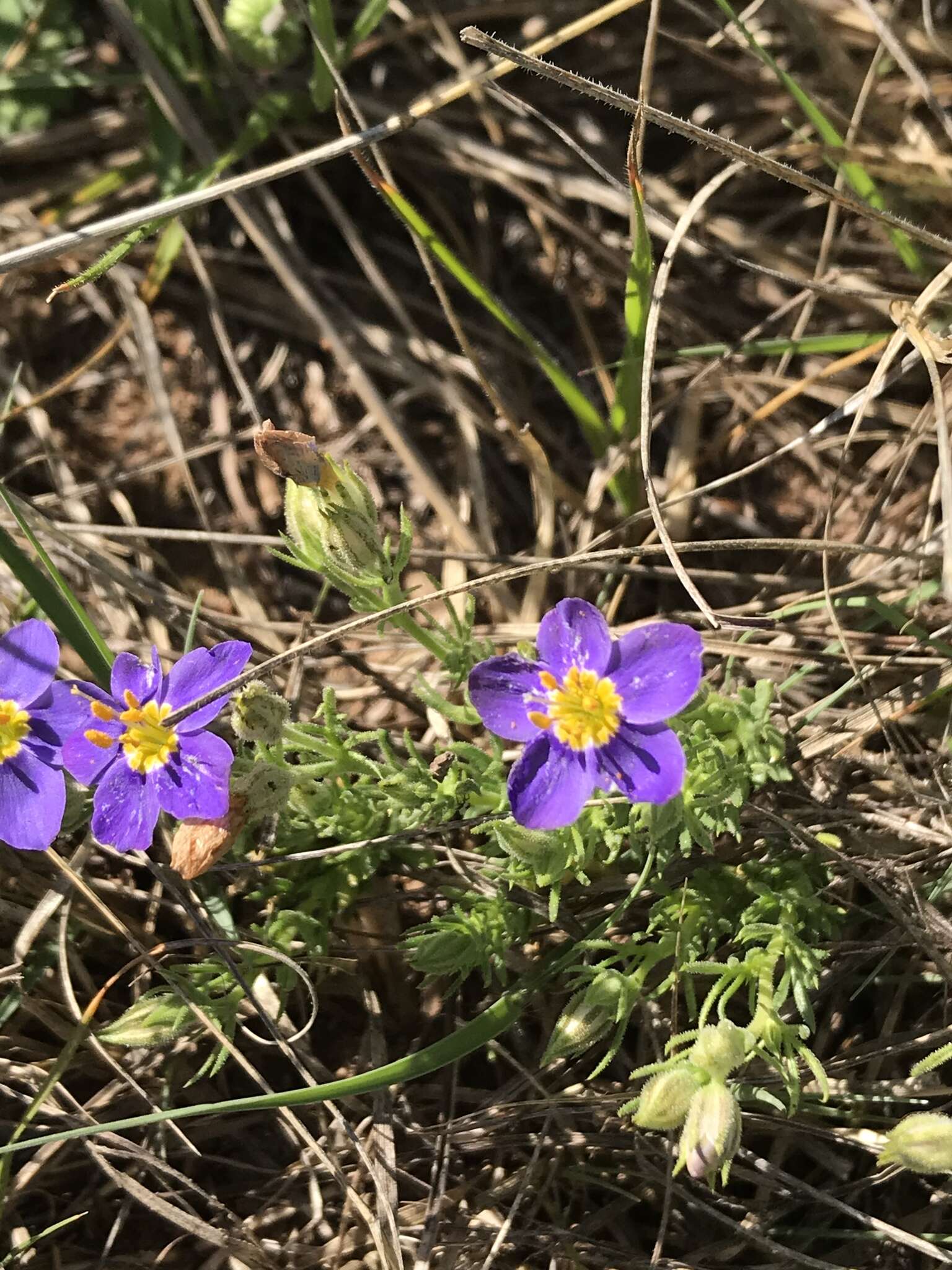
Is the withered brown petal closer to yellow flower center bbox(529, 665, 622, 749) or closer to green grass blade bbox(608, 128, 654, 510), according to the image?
yellow flower center bbox(529, 665, 622, 749)

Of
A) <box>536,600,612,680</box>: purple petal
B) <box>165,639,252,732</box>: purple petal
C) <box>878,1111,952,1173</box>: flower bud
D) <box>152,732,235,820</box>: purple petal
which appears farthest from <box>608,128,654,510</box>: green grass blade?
<box>878,1111,952,1173</box>: flower bud

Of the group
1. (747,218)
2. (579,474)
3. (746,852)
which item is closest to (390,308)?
(579,474)

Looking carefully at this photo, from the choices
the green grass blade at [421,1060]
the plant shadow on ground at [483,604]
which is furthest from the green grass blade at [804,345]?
the green grass blade at [421,1060]

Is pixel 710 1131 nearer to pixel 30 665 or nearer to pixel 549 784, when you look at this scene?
pixel 549 784

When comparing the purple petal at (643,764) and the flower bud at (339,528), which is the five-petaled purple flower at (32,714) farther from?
the purple petal at (643,764)

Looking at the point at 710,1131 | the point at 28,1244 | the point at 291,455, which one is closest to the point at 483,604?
the point at 291,455
